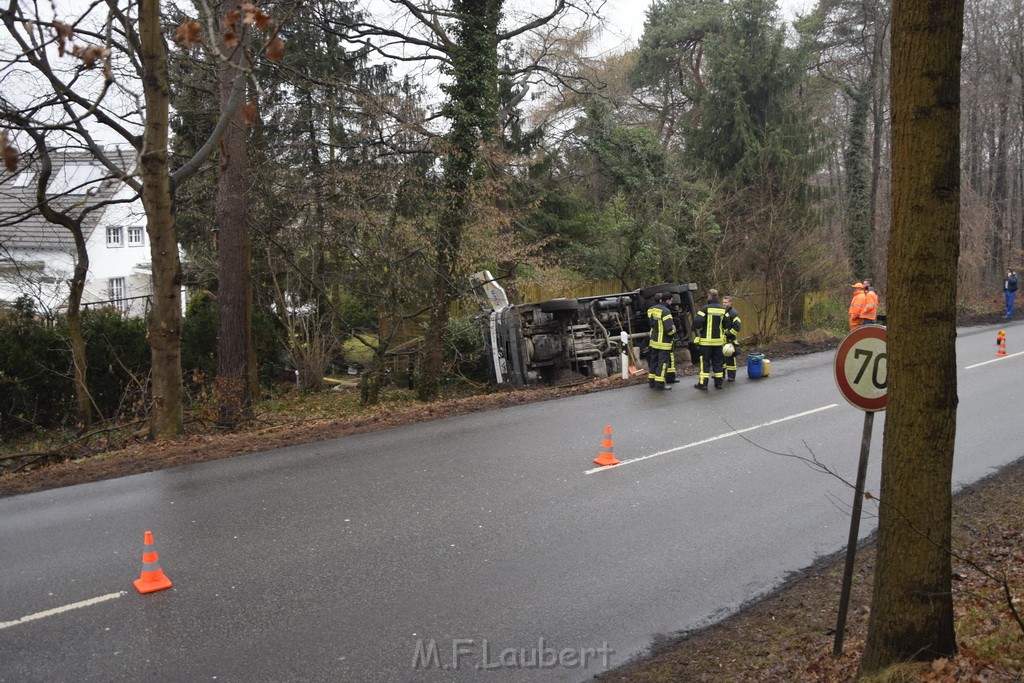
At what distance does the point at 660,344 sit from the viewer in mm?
15492

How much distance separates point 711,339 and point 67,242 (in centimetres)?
2193

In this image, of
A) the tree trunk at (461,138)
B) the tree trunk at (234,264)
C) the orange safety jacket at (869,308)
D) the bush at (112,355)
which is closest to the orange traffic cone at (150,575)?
the tree trunk at (234,264)

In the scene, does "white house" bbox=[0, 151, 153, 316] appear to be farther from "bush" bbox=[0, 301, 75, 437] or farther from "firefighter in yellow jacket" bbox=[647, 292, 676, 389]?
"firefighter in yellow jacket" bbox=[647, 292, 676, 389]

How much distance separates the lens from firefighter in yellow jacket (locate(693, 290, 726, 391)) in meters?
15.2

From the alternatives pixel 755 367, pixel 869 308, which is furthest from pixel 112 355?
pixel 869 308

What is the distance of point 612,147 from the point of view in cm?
2775

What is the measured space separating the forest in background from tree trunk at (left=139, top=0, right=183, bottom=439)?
0.18 ft

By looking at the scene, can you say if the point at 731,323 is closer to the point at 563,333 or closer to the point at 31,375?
the point at 563,333

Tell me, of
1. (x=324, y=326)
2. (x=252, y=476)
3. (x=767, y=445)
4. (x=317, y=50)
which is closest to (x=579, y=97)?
(x=317, y=50)

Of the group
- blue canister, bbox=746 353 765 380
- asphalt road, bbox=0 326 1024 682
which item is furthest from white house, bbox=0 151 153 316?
blue canister, bbox=746 353 765 380

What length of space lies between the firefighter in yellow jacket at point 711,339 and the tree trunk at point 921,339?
430 inches

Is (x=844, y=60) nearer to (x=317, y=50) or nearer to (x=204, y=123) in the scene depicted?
(x=317, y=50)

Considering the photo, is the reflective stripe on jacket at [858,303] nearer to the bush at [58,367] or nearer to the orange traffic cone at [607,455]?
the orange traffic cone at [607,455]

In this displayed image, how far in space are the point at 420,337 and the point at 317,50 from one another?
7781mm
